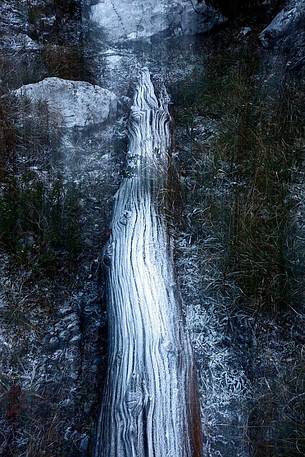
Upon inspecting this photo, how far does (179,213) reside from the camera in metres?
3.79

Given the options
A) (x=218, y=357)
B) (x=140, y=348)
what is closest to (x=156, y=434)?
(x=140, y=348)

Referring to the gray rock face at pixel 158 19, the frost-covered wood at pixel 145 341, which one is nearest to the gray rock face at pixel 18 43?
the gray rock face at pixel 158 19

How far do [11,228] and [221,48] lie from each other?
3505 millimetres

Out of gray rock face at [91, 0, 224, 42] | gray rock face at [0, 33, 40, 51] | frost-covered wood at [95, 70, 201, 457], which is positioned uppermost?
gray rock face at [91, 0, 224, 42]

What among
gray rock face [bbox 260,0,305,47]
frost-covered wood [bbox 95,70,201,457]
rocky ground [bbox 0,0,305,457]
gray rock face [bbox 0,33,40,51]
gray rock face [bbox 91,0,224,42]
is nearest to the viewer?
frost-covered wood [bbox 95,70,201,457]

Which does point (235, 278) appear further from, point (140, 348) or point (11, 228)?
point (11, 228)

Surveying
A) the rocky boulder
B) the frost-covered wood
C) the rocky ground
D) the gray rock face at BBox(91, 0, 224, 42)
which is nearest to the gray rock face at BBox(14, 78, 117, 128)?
the rocky ground

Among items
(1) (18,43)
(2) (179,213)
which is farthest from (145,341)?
(1) (18,43)

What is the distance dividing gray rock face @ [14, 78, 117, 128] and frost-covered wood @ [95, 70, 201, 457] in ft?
3.07

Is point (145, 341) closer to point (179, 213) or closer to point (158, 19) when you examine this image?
point (179, 213)

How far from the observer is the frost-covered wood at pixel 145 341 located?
2.43 meters

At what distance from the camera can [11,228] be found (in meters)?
3.51

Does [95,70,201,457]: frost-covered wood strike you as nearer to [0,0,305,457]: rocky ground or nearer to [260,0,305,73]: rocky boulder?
[0,0,305,457]: rocky ground

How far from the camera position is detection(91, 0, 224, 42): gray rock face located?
602 centimetres
